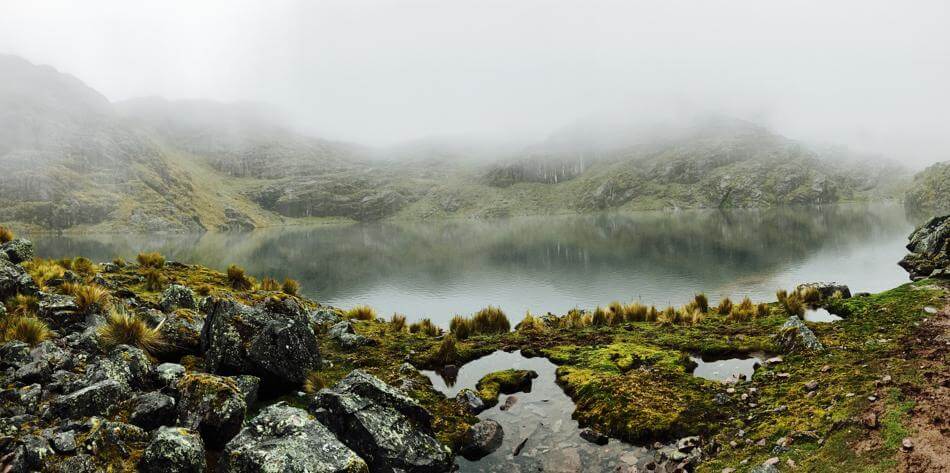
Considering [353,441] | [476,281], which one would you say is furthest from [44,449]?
[476,281]

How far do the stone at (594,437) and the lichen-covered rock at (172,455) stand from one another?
6978 mm

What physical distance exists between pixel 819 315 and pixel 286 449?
67.1ft

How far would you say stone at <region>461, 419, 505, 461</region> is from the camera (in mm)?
9023

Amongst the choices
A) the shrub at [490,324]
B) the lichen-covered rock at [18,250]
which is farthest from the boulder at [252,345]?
the lichen-covered rock at [18,250]

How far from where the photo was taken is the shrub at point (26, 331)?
904 centimetres

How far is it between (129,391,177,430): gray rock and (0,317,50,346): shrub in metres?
3.37

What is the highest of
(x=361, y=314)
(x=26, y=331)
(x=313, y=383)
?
(x=26, y=331)

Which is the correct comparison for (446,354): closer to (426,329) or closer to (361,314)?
(426,329)

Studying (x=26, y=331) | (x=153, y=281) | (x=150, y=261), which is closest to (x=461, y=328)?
(x=153, y=281)

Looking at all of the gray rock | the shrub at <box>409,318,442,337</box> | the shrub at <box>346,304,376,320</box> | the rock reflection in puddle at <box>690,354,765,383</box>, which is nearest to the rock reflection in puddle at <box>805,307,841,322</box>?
the rock reflection in puddle at <box>690,354,765,383</box>

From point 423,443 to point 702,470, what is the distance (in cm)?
484

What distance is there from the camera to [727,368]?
488 inches

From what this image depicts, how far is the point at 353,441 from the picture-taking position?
778cm

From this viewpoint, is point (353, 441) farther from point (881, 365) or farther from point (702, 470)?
point (881, 365)
